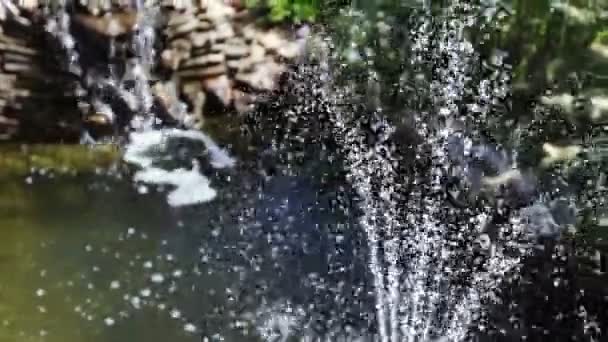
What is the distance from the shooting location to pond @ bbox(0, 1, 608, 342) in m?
2.88

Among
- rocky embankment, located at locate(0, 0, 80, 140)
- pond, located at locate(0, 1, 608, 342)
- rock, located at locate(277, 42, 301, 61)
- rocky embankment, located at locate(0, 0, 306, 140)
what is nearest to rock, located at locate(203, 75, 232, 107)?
rocky embankment, located at locate(0, 0, 306, 140)

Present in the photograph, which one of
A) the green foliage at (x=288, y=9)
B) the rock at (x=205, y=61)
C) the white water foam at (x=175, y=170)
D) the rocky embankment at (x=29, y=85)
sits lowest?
the white water foam at (x=175, y=170)

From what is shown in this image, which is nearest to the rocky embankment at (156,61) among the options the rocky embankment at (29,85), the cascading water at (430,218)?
the rocky embankment at (29,85)

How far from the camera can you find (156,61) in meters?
3.67

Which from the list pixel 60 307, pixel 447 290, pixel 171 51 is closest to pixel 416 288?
pixel 447 290

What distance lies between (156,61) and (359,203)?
3.64 feet

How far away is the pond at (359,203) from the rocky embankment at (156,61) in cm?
7

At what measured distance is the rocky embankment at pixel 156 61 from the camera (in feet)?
11.5

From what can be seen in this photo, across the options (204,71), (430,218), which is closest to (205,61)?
(204,71)

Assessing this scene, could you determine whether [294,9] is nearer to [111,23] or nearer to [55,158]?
[111,23]

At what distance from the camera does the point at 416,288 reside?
3.00 meters

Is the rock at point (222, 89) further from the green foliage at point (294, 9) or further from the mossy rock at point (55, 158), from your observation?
the mossy rock at point (55, 158)

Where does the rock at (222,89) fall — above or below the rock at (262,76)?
below

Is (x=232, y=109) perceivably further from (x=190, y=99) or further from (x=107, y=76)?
(x=107, y=76)
